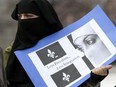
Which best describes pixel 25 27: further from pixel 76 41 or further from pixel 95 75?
pixel 95 75

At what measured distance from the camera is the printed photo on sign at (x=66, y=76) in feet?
6.59

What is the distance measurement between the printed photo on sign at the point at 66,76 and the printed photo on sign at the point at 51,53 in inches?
3.0

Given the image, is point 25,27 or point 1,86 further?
point 25,27

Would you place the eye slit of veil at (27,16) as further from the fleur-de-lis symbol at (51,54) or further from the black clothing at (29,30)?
the fleur-de-lis symbol at (51,54)

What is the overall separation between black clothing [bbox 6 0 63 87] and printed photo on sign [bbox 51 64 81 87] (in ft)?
0.50

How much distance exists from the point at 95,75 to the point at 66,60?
17cm

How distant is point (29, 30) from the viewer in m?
2.17

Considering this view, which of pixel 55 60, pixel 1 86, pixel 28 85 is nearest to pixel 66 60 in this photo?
pixel 55 60

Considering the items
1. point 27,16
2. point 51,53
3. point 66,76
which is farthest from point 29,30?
point 66,76

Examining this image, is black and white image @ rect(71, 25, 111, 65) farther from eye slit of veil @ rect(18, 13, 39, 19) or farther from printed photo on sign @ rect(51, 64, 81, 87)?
eye slit of veil @ rect(18, 13, 39, 19)

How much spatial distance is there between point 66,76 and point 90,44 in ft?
0.69

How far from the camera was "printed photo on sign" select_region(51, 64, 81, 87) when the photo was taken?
2.01 meters

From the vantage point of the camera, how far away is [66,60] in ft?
6.73

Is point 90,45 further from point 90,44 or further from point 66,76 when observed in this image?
point 66,76
